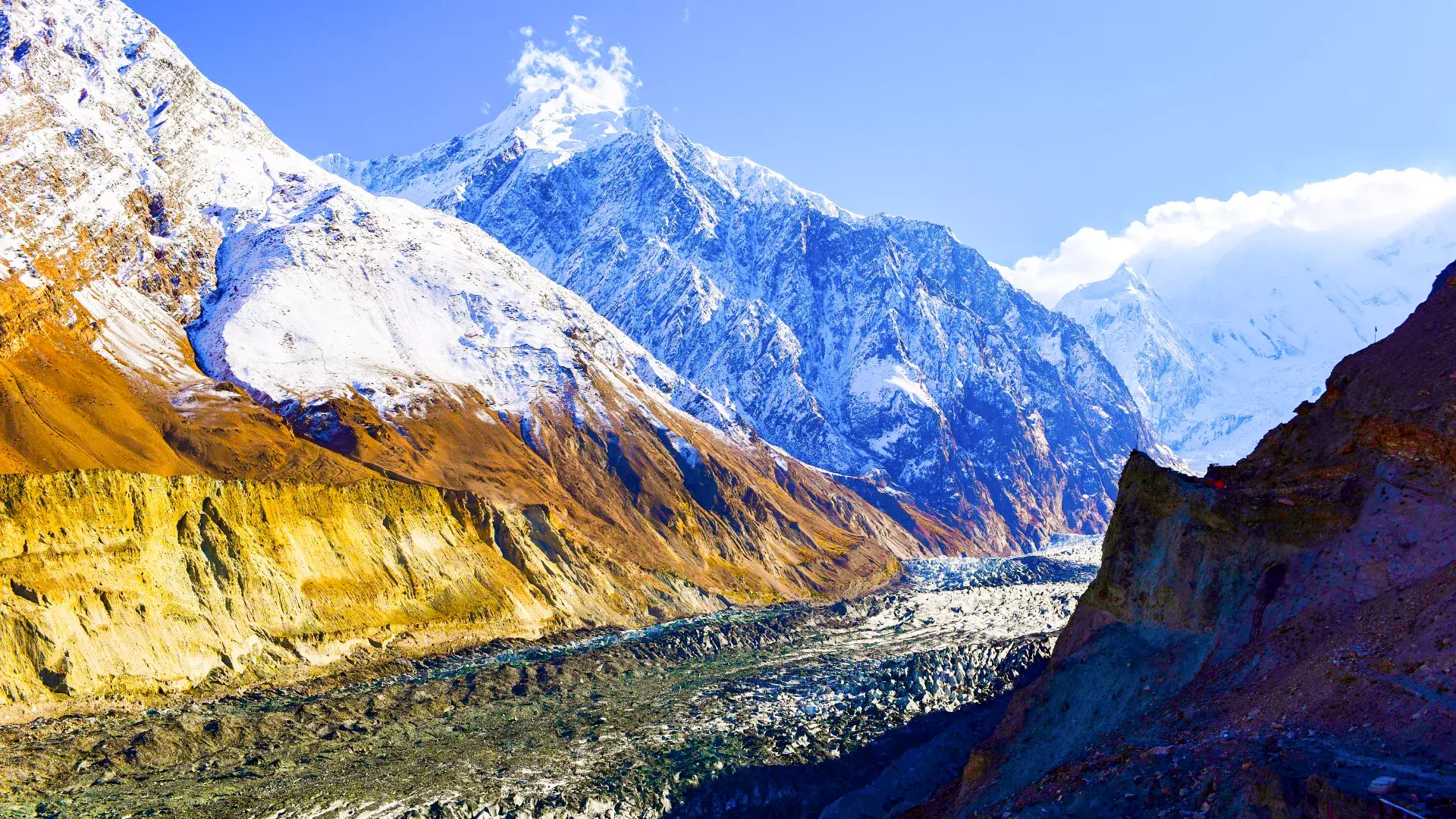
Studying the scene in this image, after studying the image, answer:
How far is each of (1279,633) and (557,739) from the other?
147 ft

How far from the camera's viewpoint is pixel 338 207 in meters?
188

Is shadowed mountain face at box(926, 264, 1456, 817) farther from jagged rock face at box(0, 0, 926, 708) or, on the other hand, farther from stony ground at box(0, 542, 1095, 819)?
jagged rock face at box(0, 0, 926, 708)

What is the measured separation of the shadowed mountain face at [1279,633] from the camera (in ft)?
83.5

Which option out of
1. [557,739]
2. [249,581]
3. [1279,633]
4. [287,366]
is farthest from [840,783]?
[287,366]

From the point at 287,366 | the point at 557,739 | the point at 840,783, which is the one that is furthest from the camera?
the point at 287,366

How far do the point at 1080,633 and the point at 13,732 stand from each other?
61.3m

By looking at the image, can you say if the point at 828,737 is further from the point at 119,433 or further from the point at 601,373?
the point at 601,373

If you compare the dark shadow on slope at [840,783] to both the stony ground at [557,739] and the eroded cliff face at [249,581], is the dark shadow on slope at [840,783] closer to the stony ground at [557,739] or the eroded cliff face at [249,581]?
the stony ground at [557,739]

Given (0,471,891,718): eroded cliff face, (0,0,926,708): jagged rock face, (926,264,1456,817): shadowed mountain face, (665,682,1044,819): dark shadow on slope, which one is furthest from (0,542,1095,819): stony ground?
(926,264,1456,817): shadowed mountain face

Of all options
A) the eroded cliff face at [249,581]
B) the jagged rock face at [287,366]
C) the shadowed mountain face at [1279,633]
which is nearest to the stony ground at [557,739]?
the eroded cliff face at [249,581]

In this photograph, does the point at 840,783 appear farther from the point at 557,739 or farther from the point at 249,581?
the point at 249,581

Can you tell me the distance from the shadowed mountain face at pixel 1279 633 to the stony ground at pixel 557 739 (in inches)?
638

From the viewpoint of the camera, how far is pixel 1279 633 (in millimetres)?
34281

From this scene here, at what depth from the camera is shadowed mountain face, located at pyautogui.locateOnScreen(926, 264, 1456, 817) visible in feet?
83.5
